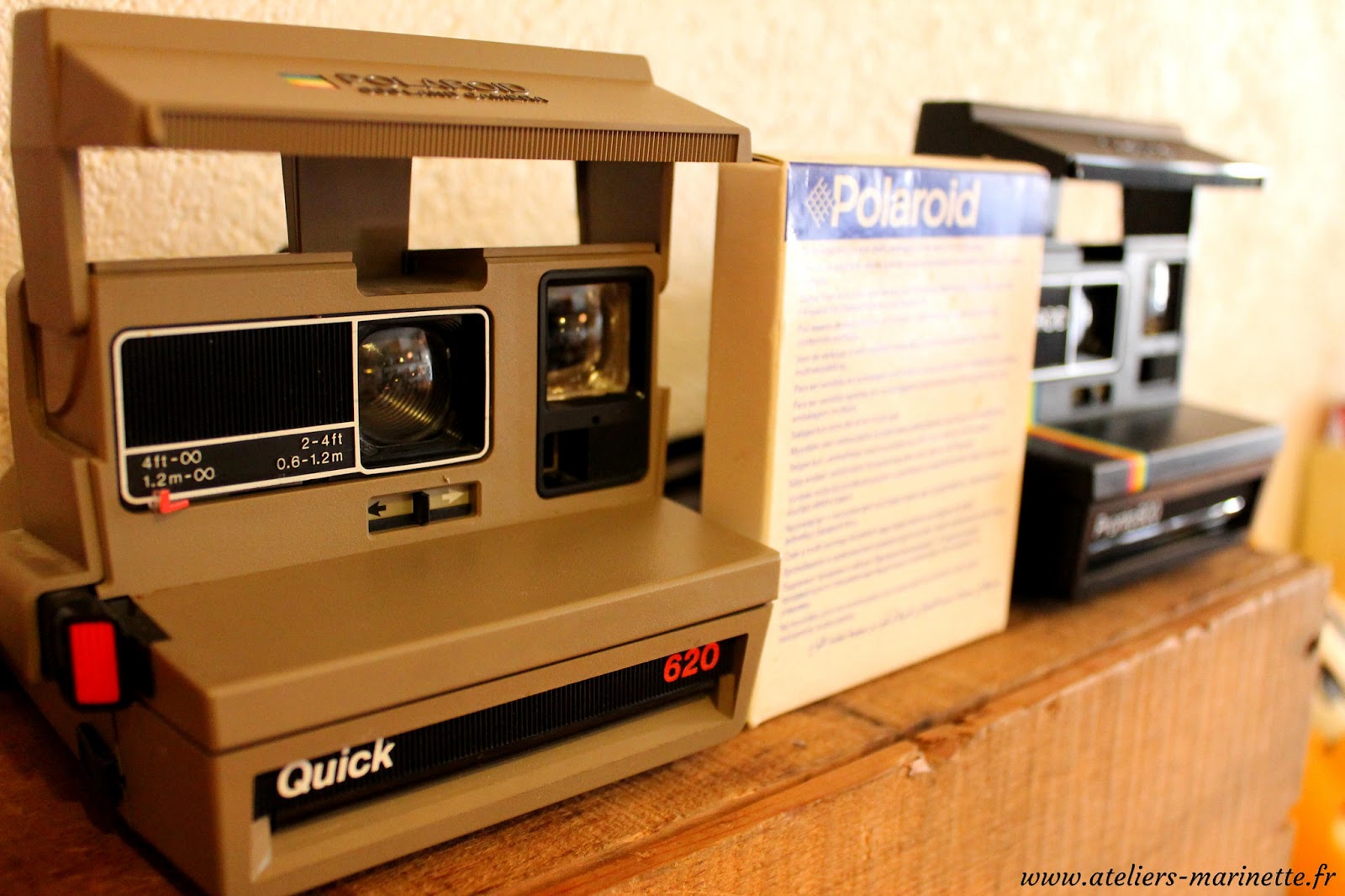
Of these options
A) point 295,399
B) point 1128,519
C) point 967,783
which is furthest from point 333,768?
point 1128,519

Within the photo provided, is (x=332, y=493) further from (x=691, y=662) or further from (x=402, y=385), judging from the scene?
(x=691, y=662)

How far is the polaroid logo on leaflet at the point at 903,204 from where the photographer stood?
85 centimetres

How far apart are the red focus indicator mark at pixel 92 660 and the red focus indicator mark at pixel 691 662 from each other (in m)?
0.34

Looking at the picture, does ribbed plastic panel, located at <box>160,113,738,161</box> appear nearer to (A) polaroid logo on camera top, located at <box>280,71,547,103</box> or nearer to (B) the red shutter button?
(A) polaroid logo on camera top, located at <box>280,71,547,103</box>

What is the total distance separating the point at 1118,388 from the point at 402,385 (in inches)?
34.4

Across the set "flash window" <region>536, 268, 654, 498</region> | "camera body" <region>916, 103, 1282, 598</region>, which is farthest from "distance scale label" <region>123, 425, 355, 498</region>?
"camera body" <region>916, 103, 1282, 598</region>

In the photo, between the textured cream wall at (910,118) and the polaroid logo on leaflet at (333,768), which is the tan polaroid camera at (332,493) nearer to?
the polaroid logo on leaflet at (333,768)

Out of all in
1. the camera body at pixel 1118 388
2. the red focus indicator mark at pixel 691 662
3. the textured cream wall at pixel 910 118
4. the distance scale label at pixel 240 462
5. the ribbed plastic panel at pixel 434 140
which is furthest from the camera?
the camera body at pixel 1118 388

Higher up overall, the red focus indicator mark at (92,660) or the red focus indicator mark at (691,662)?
the red focus indicator mark at (92,660)

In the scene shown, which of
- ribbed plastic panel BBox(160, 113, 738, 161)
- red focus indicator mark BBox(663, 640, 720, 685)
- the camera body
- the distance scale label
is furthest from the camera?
the camera body

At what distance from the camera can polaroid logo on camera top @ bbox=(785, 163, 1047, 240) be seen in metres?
0.83

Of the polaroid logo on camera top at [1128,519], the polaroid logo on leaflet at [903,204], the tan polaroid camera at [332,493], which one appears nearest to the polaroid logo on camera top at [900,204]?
the polaroid logo on leaflet at [903,204]

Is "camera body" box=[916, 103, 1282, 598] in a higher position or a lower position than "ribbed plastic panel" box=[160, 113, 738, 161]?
lower

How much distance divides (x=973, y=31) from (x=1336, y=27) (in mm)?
1006
